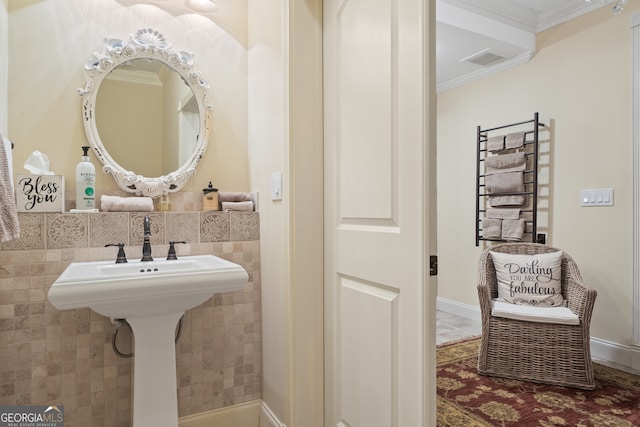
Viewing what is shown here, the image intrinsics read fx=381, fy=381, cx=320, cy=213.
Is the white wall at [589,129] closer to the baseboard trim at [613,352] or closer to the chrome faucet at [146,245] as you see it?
the baseboard trim at [613,352]

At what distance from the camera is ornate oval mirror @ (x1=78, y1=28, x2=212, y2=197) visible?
71.6 inches

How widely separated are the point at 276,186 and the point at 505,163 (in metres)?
2.58

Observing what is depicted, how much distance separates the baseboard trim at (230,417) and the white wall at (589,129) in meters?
2.59

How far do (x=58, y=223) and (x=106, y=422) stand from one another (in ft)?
3.02

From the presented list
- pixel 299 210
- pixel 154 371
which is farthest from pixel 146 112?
pixel 154 371

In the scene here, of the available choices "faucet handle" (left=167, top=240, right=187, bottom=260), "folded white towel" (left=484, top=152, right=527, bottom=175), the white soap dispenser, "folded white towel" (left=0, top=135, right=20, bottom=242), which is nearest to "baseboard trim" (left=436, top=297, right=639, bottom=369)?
"folded white towel" (left=484, top=152, right=527, bottom=175)

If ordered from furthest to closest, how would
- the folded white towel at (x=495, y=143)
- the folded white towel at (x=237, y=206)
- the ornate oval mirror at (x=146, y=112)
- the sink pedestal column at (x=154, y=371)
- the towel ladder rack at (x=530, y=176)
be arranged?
the folded white towel at (x=495, y=143)
the towel ladder rack at (x=530, y=176)
the folded white towel at (x=237, y=206)
the ornate oval mirror at (x=146, y=112)
the sink pedestal column at (x=154, y=371)

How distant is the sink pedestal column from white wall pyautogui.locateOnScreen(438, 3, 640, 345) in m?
2.96

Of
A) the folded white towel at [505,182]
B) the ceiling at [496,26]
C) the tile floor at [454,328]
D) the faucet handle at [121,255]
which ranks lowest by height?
the tile floor at [454,328]

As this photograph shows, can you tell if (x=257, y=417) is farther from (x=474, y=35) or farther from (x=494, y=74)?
(x=494, y=74)

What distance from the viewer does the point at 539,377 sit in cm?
242

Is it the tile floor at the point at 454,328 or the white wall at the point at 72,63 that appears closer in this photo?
→ the white wall at the point at 72,63

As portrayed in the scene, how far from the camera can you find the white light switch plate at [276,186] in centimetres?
167

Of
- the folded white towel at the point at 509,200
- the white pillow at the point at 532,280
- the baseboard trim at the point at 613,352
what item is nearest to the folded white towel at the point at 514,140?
the folded white towel at the point at 509,200
